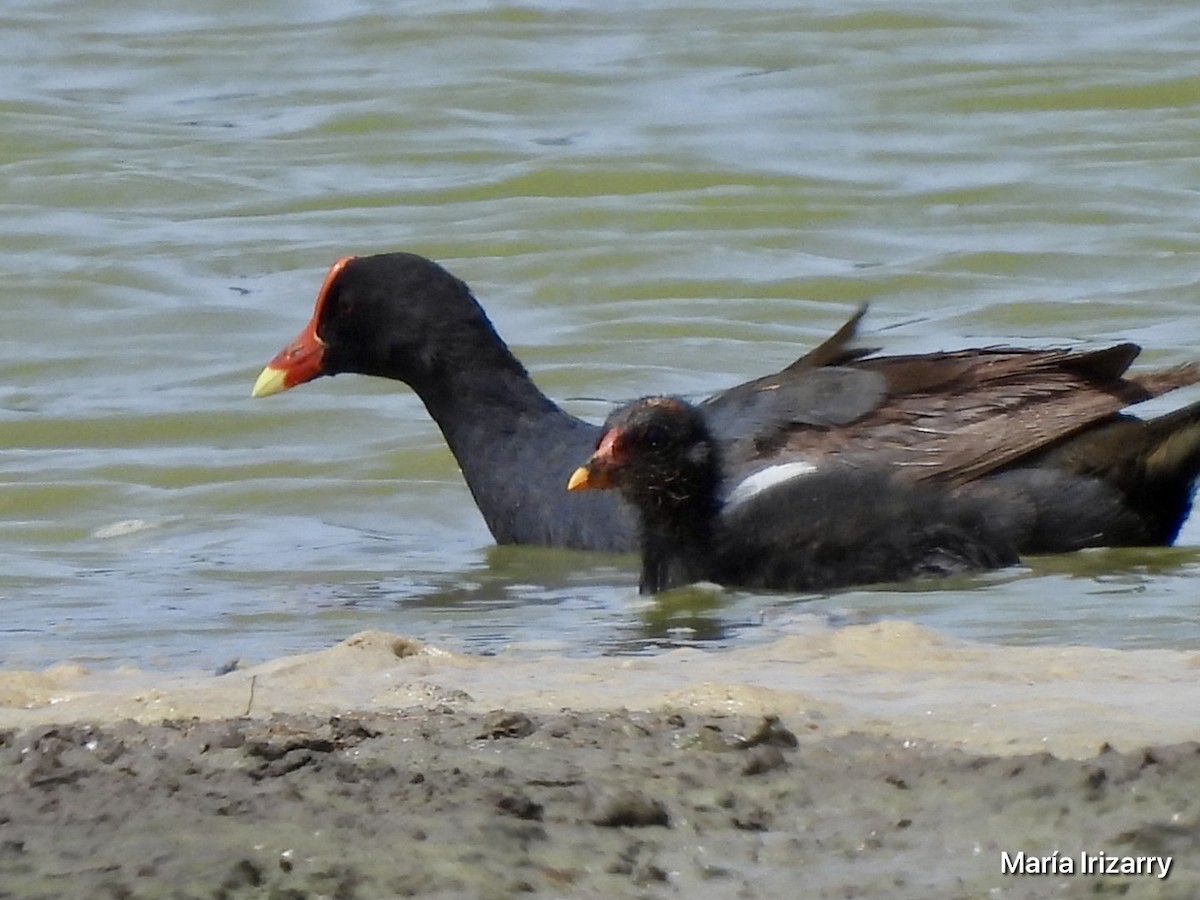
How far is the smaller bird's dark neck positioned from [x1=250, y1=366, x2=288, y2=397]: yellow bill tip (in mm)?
2095

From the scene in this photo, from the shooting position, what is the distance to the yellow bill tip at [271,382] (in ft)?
29.8

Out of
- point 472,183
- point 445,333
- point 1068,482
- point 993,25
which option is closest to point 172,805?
point 1068,482

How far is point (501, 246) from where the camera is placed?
42.8ft

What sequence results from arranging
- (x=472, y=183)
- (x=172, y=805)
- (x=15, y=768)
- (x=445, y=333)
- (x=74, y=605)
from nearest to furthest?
1. (x=172, y=805)
2. (x=15, y=768)
3. (x=74, y=605)
4. (x=445, y=333)
5. (x=472, y=183)

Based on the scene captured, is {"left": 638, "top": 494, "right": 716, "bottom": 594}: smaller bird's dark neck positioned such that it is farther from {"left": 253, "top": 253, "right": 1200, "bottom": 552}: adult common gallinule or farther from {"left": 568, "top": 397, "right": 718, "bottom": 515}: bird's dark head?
{"left": 253, "top": 253, "right": 1200, "bottom": 552}: adult common gallinule

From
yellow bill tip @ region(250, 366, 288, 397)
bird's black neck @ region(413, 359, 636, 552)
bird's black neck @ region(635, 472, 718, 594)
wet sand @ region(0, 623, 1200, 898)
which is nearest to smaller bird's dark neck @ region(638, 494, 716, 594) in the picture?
bird's black neck @ region(635, 472, 718, 594)

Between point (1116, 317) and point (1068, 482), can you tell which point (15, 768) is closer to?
point (1068, 482)

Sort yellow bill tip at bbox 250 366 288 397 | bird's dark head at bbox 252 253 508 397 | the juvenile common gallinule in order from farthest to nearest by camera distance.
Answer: yellow bill tip at bbox 250 366 288 397 → bird's dark head at bbox 252 253 508 397 → the juvenile common gallinule

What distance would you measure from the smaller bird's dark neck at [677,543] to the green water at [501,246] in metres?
0.17

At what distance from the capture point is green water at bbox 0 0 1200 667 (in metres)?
7.34

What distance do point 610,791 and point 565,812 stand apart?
0.09 meters

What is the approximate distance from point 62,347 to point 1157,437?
5607 mm

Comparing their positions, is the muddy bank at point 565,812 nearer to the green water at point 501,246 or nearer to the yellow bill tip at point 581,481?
the green water at point 501,246

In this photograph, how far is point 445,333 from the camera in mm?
8930
